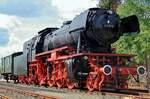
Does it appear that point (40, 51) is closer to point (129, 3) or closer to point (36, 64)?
point (36, 64)

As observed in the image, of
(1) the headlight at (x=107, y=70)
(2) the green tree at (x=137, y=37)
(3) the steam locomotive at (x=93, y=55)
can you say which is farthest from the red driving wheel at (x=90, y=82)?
(2) the green tree at (x=137, y=37)

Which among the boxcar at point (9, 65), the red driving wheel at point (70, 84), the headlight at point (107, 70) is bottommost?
the red driving wheel at point (70, 84)

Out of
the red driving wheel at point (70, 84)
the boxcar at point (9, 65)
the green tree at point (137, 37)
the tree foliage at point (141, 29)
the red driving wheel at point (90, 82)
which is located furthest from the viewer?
the boxcar at point (9, 65)

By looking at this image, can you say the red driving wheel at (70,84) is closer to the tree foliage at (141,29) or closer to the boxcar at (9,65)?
the tree foliage at (141,29)

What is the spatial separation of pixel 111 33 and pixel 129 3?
9.16 m

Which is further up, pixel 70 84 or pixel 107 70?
pixel 107 70

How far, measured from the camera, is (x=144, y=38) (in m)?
28.2

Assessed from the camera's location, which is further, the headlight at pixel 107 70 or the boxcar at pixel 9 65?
the boxcar at pixel 9 65

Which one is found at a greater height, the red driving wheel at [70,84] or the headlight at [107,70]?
the headlight at [107,70]

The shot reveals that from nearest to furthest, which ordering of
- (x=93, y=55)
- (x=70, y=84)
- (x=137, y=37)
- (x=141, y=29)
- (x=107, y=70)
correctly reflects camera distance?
(x=107, y=70) → (x=93, y=55) → (x=70, y=84) → (x=137, y=37) → (x=141, y=29)

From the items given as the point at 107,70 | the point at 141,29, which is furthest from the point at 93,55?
the point at 141,29

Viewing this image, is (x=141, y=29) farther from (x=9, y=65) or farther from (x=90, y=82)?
(x=9, y=65)

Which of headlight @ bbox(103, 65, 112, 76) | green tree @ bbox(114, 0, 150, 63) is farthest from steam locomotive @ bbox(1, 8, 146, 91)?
green tree @ bbox(114, 0, 150, 63)

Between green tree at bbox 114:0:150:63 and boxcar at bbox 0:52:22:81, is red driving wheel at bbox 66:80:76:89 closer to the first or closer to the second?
green tree at bbox 114:0:150:63
